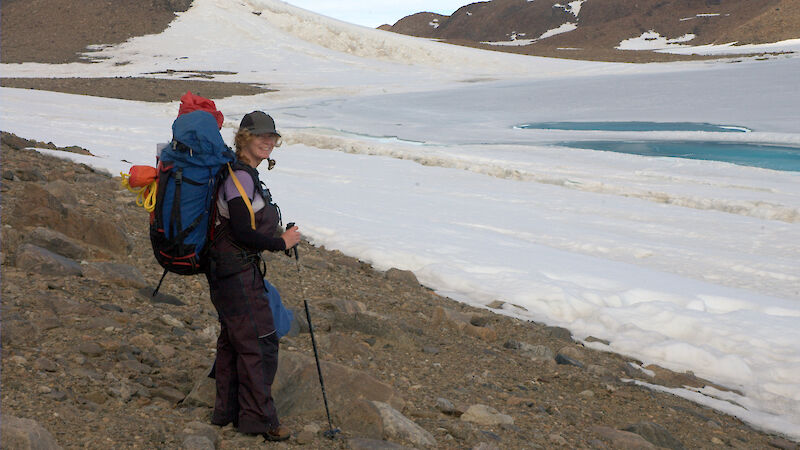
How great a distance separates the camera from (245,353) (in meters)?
3.26

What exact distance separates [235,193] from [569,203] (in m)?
9.58

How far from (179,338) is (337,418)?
1276mm

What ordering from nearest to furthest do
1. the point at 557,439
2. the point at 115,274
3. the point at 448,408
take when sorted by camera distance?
the point at 557,439, the point at 448,408, the point at 115,274

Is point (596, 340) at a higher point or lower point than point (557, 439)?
lower

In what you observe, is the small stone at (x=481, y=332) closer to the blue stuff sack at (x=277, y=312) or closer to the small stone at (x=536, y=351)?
the small stone at (x=536, y=351)

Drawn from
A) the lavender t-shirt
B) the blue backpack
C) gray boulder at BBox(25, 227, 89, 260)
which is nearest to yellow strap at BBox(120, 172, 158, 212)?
the blue backpack

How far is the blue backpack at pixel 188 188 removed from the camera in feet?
10.0

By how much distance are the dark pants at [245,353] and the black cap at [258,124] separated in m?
0.60

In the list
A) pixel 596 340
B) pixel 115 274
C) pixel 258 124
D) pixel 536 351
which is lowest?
pixel 596 340

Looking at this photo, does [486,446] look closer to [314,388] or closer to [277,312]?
[314,388]

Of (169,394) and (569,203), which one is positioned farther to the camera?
(569,203)

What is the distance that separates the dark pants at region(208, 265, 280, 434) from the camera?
3.23 meters

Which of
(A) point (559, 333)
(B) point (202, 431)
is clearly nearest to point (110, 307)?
(B) point (202, 431)

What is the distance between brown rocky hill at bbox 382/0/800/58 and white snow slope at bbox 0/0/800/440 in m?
56.3
